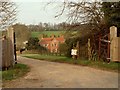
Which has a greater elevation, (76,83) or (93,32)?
(93,32)

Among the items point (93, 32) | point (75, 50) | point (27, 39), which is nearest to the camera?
point (93, 32)

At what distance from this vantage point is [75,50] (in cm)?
2525

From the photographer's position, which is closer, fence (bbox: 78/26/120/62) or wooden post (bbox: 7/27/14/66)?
wooden post (bbox: 7/27/14/66)

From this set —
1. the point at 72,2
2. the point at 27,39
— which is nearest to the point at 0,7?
the point at 72,2

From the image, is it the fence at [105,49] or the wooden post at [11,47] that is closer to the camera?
the wooden post at [11,47]

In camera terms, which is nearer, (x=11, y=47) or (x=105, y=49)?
(x=11, y=47)

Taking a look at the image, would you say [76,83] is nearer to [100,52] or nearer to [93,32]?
[100,52]

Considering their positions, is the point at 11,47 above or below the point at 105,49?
above

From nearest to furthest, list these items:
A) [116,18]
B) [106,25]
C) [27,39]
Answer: [116,18], [106,25], [27,39]

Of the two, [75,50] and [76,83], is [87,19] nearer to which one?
[75,50]

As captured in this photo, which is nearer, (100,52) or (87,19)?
(100,52)

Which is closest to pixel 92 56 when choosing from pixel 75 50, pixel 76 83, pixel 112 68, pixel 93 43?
pixel 93 43

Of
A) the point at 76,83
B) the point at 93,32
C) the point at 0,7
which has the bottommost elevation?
the point at 76,83

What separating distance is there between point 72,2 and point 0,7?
556 cm
